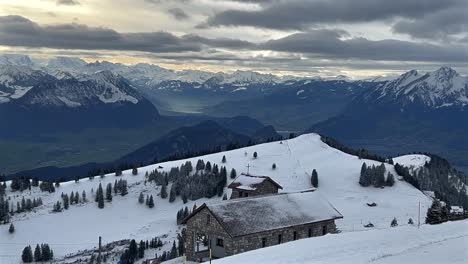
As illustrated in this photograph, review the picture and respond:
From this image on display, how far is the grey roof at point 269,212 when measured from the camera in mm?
57969

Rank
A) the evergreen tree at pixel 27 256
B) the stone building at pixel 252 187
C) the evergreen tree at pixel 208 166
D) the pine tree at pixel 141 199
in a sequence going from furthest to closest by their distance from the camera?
1. the evergreen tree at pixel 208 166
2. the pine tree at pixel 141 199
3. the evergreen tree at pixel 27 256
4. the stone building at pixel 252 187

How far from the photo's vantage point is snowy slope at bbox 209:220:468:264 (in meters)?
39.7

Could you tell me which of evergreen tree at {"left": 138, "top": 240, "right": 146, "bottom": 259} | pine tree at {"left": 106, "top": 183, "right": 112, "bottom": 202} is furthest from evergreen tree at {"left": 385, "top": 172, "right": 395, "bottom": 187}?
evergreen tree at {"left": 138, "top": 240, "right": 146, "bottom": 259}

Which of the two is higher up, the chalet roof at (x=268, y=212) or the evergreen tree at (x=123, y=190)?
the chalet roof at (x=268, y=212)

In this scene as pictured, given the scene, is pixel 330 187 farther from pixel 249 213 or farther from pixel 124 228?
pixel 249 213

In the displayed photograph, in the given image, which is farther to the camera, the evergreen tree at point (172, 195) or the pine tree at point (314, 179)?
the pine tree at point (314, 179)

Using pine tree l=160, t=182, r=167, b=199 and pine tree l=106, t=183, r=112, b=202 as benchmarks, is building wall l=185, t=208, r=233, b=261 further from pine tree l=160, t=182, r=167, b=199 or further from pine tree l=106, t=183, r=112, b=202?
pine tree l=106, t=183, r=112, b=202

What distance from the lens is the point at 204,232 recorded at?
195 ft

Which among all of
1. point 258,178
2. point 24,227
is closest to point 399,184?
point 258,178

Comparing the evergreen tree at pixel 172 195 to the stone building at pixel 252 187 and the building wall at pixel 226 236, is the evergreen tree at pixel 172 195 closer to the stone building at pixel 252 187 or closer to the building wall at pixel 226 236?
the stone building at pixel 252 187

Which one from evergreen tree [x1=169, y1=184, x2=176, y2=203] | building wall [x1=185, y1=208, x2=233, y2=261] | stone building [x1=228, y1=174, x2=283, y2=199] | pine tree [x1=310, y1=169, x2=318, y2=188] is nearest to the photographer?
building wall [x1=185, y1=208, x2=233, y2=261]

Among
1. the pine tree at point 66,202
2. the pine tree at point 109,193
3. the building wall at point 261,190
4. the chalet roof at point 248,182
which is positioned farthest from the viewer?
the pine tree at point 109,193

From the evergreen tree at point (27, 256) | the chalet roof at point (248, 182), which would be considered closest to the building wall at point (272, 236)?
the chalet roof at point (248, 182)

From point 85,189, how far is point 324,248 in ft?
375
